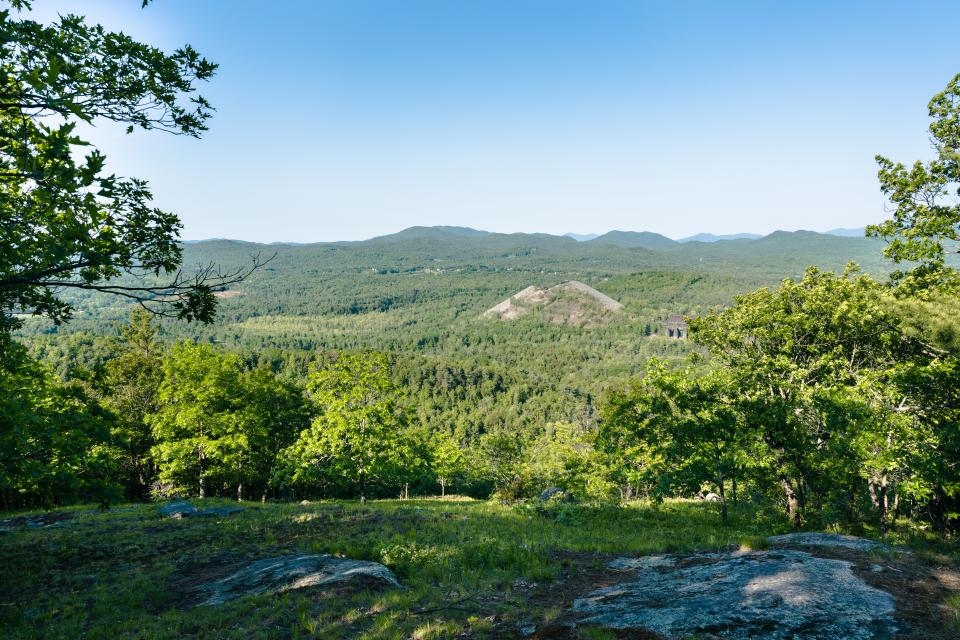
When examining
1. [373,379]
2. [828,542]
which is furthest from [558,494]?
[828,542]

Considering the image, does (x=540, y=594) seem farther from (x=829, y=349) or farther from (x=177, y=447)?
(x=177, y=447)

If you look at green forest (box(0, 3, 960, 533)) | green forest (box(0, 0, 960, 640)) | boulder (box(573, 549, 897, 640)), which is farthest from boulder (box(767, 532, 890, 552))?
green forest (box(0, 3, 960, 533))

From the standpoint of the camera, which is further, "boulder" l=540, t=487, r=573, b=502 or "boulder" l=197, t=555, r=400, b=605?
"boulder" l=540, t=487, r=573, b=502

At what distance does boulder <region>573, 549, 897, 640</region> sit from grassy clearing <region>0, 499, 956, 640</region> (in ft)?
3.24

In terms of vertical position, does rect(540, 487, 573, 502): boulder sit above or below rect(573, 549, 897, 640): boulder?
below

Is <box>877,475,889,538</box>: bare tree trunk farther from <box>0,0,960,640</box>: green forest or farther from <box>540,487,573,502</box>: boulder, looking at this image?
<box>540,487,573,502</box>: boulder

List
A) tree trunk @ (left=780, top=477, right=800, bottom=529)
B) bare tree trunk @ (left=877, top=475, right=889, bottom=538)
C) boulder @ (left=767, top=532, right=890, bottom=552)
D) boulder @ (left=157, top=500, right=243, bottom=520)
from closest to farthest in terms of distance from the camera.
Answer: boulder @ (left=767, top=532, right=890, bottom=552)
bare tree trunk @ (left=877, top=475, right=889, bottom=538)
tree trunk @ (left=780, top=477, right=800, bottom=529)
boulder @ (left=157, top=500, right=243, bottom=520)

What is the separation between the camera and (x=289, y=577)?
32.3ft

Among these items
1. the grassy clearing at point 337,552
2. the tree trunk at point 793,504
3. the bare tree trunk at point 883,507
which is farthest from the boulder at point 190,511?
the bare tree trunk at point 883,507

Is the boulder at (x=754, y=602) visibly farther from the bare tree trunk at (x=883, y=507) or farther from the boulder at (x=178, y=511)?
the boulder at (x=178, y=511)

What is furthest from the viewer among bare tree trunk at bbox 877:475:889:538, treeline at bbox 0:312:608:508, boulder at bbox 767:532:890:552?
treeline at bbox 0:312:608:508

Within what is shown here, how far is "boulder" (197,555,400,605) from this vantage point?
9.38 m

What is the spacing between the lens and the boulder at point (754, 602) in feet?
20.0

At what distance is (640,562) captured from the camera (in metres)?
11.3
